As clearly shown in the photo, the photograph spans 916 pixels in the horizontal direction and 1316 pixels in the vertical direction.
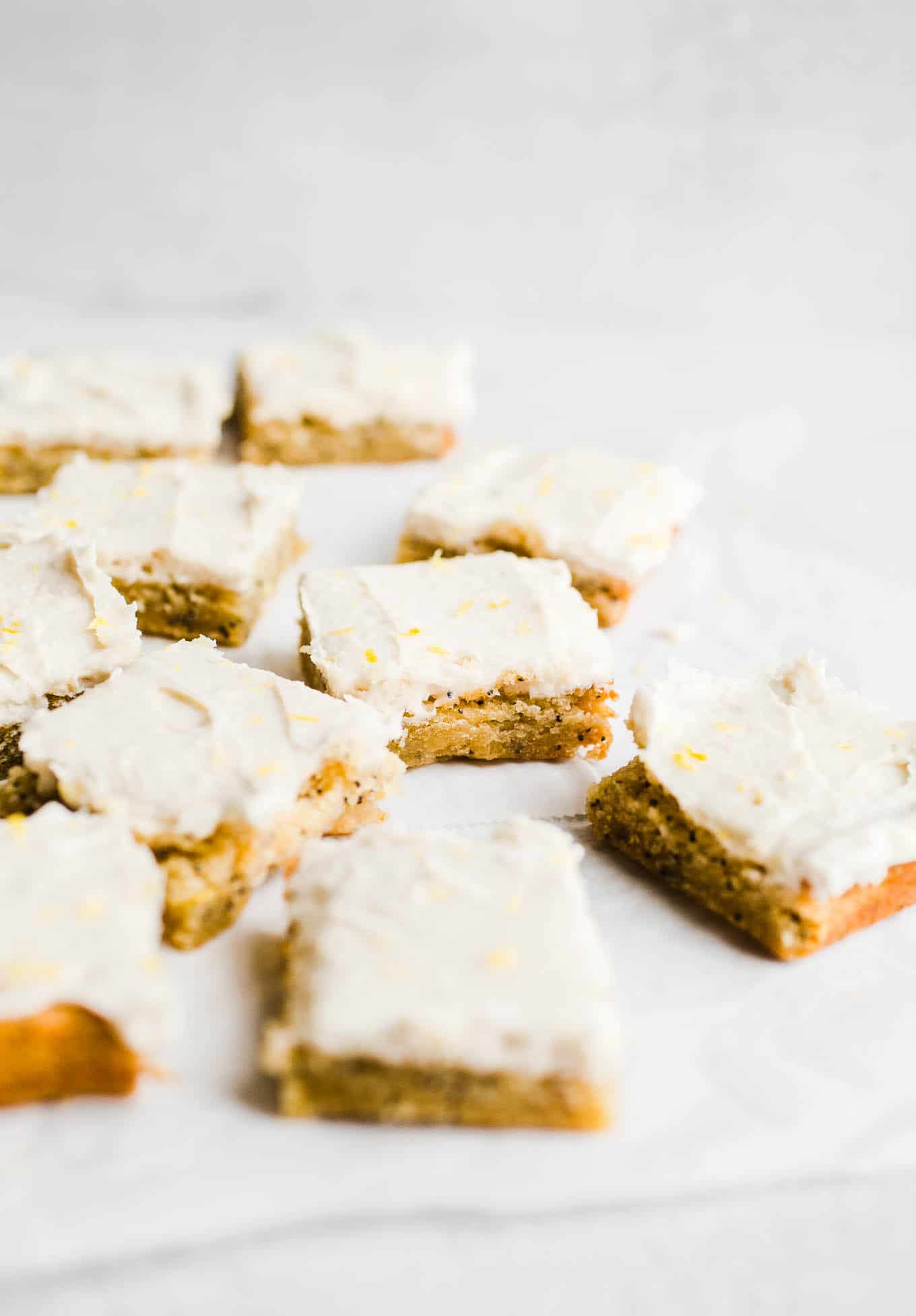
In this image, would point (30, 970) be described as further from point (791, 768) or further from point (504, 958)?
point (791, 768)

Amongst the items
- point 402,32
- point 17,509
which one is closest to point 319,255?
point 402,32

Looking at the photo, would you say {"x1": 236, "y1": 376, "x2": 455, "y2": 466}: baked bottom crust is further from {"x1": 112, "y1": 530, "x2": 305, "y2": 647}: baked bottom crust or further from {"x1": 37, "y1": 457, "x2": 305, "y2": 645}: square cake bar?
{"x1": 112, "y1": 530, "x2": 305, "y2": 647}: baked bottom crust

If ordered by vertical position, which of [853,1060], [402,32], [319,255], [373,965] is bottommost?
[853,1060]

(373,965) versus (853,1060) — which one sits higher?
(373,965)

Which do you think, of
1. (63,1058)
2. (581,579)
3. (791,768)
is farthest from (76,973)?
(581,579)

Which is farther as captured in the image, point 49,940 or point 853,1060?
point 853,1060

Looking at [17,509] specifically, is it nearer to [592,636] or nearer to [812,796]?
[592,636]
